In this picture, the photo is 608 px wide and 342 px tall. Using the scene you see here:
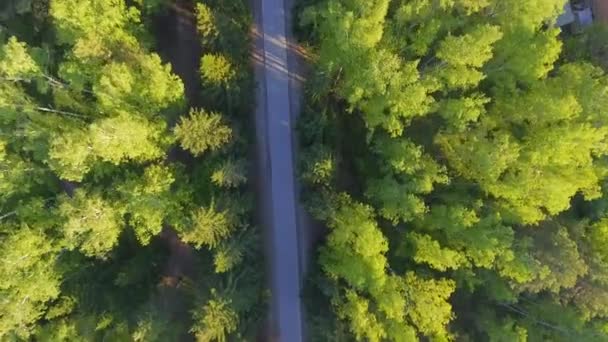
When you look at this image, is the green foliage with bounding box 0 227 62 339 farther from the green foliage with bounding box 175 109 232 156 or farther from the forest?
the green foliage with bounding box 175 109 232 156

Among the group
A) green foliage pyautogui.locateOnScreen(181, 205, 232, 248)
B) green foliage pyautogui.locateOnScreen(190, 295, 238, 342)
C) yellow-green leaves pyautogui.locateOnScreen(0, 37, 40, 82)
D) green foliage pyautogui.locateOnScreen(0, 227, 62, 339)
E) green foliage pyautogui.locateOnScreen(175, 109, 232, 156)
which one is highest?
yellow-green leaves pyautogui.locateOnScreen(0, 37, 40, 82)

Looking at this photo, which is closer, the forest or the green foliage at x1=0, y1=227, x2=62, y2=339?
the forest

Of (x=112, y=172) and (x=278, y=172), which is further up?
(x=278, y=172)

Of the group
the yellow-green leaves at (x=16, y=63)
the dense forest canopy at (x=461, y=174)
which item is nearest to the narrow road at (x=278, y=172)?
the dense forest canopy at (x=461, y=174)

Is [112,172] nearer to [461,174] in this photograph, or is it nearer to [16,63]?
[16,63]

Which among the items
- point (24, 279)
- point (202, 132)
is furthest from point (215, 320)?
point (24, 279)

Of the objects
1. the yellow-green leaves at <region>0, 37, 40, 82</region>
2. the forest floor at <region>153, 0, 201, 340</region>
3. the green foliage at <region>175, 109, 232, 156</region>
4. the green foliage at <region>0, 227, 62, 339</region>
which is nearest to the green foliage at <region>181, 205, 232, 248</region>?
the green foliage at <region>175, 109, 232, 156</region>
